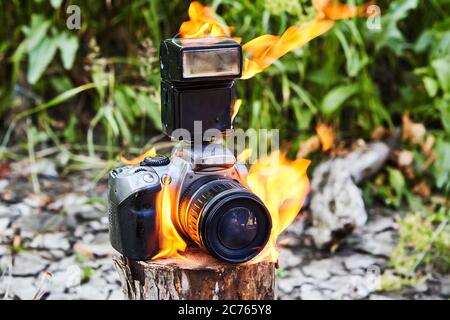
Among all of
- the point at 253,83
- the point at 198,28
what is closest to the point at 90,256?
the point at 253,83

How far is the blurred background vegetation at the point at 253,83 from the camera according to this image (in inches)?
133

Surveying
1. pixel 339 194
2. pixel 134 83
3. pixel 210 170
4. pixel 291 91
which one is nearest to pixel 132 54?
pixel 134 83

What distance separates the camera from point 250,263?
205cm

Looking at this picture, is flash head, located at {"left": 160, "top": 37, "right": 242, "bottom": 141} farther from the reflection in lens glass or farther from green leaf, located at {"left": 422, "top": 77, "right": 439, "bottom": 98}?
green leaf, located at {"left": 422, "top": 77, "right": 439, "bottom": 98}

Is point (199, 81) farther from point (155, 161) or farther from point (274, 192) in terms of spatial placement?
point (274, 192)

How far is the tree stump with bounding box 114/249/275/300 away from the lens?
2025mm

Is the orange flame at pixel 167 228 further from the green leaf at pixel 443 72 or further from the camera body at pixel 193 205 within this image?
the green leaf at pixel 443 72

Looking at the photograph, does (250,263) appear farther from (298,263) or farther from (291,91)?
(291,91)

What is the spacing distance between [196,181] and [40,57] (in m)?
1.84

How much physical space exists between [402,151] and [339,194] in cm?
52

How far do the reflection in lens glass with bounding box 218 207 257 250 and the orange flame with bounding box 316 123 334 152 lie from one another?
60.6 inches

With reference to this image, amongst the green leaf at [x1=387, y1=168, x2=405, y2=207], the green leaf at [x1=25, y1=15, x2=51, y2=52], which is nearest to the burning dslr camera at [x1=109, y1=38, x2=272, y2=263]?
the green leaf at [x1=387, y1=168, x2=405, y2=207]

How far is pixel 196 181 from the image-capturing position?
6.59 ft
